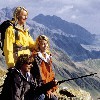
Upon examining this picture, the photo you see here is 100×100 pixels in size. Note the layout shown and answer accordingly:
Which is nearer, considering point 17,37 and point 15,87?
point 15,87

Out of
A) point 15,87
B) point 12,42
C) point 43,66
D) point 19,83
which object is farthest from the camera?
point 12,42

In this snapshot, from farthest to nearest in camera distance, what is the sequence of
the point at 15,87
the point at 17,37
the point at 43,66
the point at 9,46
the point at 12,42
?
1. the point at 17,37
2. the point at 12,42
3. the point at 43,66
4. the point at 9,46
5. the point at 15,87

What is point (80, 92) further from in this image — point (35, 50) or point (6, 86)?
point (6, 86)

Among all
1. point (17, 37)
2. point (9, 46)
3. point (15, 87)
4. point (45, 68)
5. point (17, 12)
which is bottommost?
point (15, 87)

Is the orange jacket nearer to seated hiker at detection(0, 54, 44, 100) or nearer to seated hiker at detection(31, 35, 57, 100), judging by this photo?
seated hiker at detection(31, 35, 57, 100)

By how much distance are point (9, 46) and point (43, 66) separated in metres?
1.52

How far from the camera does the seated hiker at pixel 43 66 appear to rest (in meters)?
11.7

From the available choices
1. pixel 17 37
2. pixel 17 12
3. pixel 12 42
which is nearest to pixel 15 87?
pixel 12 42

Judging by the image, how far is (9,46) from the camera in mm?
11859

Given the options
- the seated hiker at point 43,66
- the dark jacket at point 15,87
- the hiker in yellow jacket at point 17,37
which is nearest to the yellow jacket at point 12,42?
the hiker in yellow jacket at point 17,37

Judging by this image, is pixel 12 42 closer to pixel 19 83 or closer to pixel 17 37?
pixel 17 37

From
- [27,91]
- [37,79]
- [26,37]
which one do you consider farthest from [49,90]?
[26,37]

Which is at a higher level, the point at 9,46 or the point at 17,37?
the point at 17,37

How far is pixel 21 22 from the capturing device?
41.2 ft
